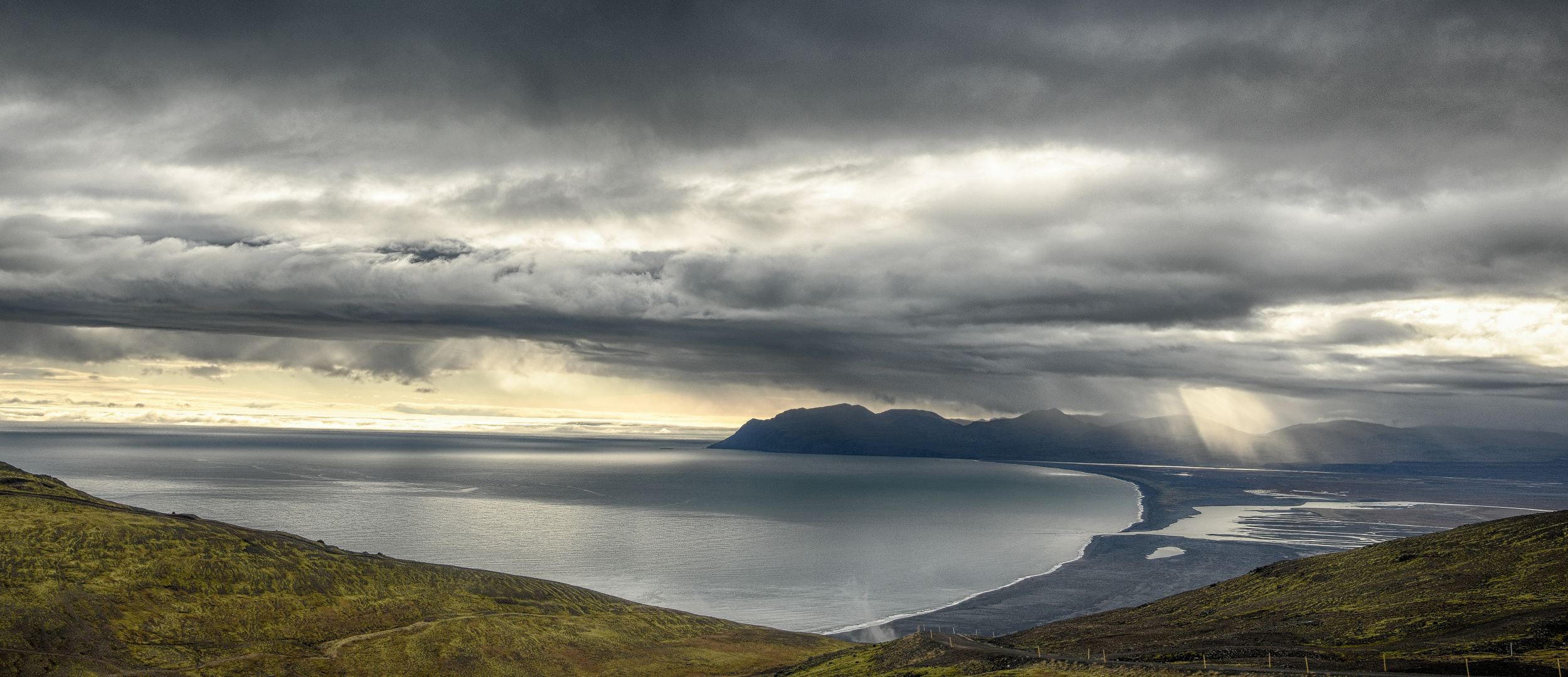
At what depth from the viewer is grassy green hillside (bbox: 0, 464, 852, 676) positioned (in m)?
85.4

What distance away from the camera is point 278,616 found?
330ft

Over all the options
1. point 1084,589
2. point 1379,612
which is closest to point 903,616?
point 1084,589

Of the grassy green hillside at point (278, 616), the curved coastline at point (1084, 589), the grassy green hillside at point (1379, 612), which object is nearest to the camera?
the grassy green hillside at point (1379, 612)

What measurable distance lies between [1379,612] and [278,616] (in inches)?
4850

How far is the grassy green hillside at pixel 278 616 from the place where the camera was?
280 ft

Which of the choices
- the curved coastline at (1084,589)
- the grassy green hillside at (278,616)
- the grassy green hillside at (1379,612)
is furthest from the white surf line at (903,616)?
the grassy green hillside at (1379,612)

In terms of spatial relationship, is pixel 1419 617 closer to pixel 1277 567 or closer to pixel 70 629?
pixel 1277 567

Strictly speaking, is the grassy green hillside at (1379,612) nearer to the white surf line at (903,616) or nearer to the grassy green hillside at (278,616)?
the white surf line at (903,616)

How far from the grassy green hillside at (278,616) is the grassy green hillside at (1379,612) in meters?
45.1

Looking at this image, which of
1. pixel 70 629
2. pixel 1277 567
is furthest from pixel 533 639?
pixel 1277 567

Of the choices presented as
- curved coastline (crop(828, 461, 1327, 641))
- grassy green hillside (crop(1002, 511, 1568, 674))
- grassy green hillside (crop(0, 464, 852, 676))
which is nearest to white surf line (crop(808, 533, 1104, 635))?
curved coastline (crop(828, 461, 1327, 641))

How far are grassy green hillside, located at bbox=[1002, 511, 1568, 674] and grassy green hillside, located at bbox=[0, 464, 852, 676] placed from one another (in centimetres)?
4505

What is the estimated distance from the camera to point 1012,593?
495 feet

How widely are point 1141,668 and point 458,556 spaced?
15980 centimetres
